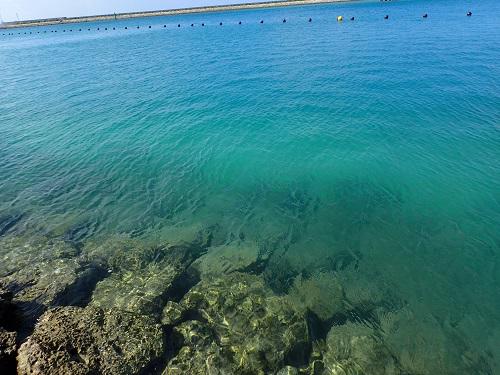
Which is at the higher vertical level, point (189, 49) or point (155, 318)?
point (189, 49)

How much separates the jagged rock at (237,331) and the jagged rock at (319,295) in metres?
0.69

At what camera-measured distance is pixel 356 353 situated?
11227 millimetres

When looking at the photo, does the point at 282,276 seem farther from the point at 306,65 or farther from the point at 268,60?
the point at 268,60

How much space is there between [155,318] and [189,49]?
6535 centimetres

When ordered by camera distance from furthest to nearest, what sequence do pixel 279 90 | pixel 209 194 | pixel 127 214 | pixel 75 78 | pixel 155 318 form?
pixel 75 78
pixel 279 90
pixel 209 194
pixel 127 214
pixel 155 318

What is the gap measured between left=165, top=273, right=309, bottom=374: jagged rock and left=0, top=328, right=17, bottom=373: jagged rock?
4.38 metres

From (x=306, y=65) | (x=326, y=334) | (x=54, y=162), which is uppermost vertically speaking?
(x=306, y=65)

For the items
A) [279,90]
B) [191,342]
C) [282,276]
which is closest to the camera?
[191,342]

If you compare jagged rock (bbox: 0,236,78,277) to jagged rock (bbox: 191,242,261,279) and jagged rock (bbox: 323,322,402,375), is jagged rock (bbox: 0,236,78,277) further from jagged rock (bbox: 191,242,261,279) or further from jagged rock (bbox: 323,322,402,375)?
jagged rock (bbox: 323,322,402,375)

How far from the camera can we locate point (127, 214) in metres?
18.4

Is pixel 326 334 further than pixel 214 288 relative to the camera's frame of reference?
No

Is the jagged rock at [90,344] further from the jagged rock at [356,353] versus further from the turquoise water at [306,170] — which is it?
the jagged rock at [356,353]

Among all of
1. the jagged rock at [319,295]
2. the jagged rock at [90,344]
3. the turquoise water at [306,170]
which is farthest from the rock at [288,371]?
the jagged rock at [90,344]

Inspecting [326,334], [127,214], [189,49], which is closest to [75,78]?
[189,49]
